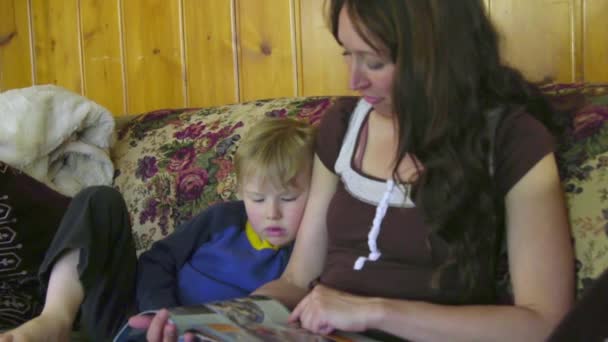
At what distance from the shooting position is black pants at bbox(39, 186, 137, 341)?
1.24 meters

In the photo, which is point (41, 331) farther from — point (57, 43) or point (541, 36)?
point (57, 43)

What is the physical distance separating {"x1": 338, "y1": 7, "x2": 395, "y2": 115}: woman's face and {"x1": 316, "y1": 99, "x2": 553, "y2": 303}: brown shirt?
0.44 ft

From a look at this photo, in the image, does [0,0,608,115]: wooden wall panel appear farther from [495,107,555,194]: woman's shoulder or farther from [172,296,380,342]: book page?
[172,296,380,342]: book page

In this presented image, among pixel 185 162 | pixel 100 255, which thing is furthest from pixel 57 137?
pixel 100 255

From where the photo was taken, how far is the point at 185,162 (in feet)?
5.26

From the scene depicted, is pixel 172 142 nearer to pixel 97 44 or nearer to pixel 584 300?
pixel 97 44

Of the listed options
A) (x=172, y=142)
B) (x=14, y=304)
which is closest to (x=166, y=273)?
(x=14, y=304)

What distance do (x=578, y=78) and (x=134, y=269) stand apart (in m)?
0.91

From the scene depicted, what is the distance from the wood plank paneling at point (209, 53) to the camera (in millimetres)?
1952

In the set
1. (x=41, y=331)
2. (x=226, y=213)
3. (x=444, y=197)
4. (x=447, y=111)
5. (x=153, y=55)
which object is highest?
(x=153, y=55)

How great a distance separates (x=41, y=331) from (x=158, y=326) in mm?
319

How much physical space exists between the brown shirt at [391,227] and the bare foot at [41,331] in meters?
0.44

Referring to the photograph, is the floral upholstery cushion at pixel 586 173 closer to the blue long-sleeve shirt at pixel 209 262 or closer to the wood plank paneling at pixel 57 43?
the blue long-sleeve shirt at pixel 209 262

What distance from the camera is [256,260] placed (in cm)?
131
